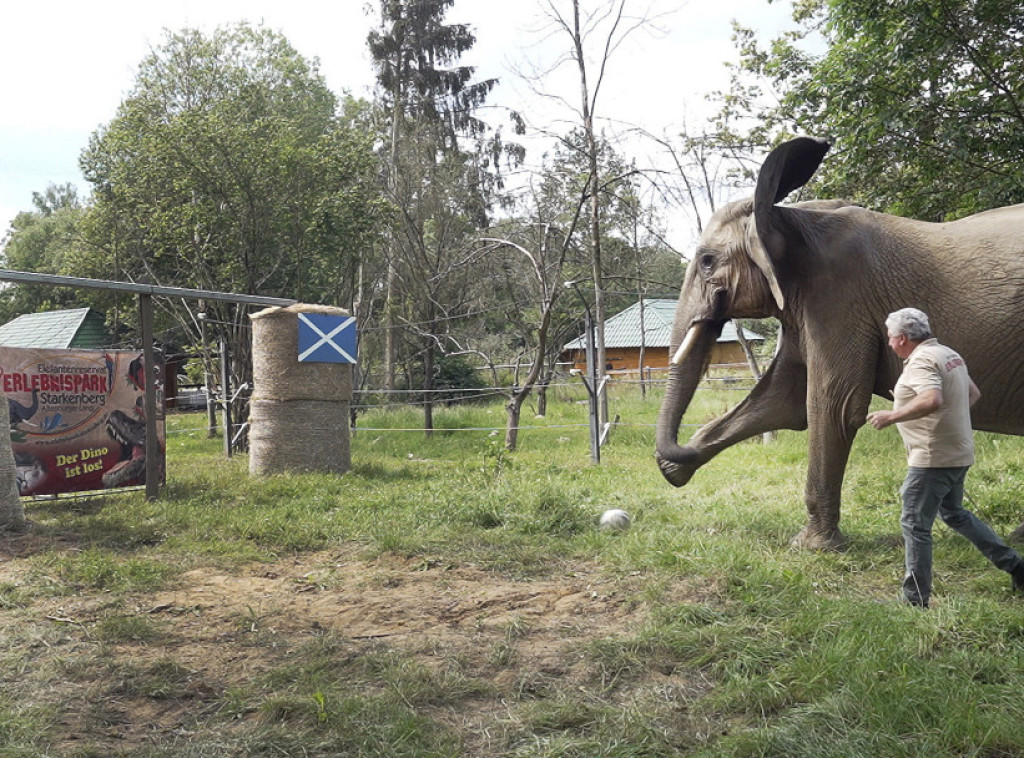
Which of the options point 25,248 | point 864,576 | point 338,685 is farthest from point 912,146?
point 25,248

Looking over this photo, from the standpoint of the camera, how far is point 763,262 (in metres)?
5.71

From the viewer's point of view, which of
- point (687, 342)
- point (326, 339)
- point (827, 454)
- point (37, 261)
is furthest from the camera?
point (37, 261)

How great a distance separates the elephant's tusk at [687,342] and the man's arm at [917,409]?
2.00 metres

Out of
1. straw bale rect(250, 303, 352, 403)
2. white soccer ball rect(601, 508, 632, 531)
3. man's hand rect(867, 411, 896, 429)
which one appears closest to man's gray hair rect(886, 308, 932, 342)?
man's hand rect(867, 411, 896, 429)

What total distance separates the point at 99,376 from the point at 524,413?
42.8 ft

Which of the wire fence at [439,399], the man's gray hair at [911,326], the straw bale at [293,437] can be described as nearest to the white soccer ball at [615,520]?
the man's gray hair at [911,326]

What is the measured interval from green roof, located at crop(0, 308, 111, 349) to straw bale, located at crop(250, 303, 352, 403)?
19524mm

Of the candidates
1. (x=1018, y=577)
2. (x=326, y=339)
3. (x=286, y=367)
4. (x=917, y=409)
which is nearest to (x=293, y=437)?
(x=286, y=367)

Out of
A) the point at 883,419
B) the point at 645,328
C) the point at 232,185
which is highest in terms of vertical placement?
the point at 232,185

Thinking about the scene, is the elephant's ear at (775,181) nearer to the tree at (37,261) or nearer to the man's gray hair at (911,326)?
the man's gray hair at (911,326)

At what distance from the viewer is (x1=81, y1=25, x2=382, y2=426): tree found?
1662 centimetres

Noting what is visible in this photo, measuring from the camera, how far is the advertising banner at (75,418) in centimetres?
889

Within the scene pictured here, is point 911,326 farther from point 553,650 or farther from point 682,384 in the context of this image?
point 553,650

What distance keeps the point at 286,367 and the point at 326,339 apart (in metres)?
0.62
